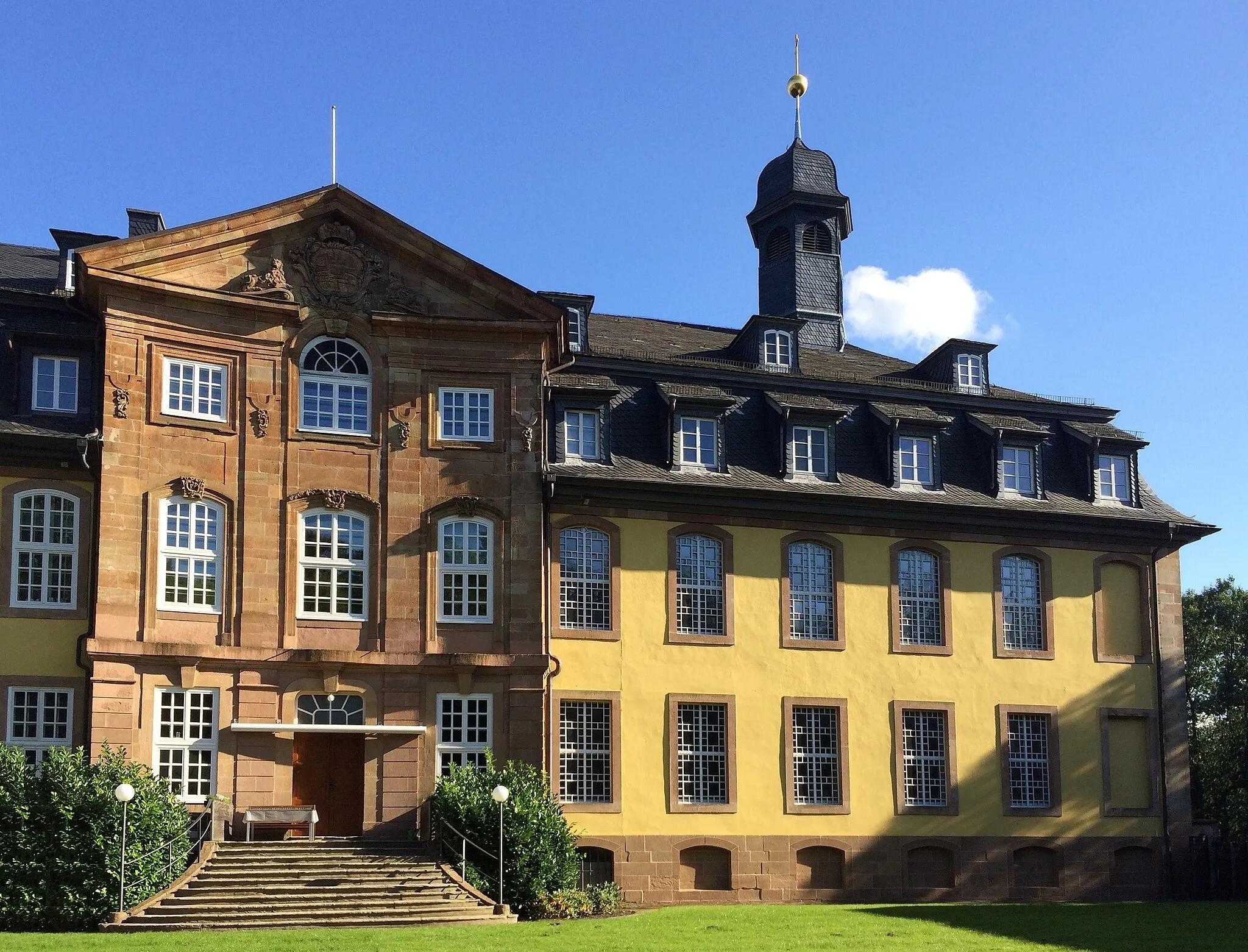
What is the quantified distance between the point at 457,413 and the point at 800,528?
824 centimetres

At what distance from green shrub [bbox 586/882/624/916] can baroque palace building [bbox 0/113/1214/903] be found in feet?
4.34

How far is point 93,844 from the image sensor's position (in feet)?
88.3

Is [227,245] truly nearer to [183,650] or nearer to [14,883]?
[183,650]

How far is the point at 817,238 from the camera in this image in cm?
4559

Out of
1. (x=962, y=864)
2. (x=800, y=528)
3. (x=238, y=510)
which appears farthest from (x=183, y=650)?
(x=962, y=864)

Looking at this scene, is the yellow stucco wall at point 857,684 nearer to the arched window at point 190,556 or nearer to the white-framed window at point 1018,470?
the white-framed window at point 1018,470

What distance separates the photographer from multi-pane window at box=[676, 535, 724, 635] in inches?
1371

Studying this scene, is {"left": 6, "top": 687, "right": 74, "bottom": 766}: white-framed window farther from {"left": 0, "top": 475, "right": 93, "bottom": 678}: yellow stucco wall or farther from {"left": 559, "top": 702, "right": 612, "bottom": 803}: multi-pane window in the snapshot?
{"left": 559, "top": 702, "right": 612, "bottom": 803}: multi-pane window

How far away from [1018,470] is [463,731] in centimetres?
1498

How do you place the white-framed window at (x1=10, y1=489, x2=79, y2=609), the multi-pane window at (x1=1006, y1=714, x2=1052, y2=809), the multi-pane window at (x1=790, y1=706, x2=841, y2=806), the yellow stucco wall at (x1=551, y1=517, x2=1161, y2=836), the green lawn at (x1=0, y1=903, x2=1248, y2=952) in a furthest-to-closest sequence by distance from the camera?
the multi-pane window at (x1=1006, y1=714, x2=1052, y2=809) → the multi-pane window at (x1=790, y1=706, x2=841, y2=806) → the yellow stucco wall at (x1=551, y1=517, x2=1161, y2=836) → the white-framed window at (x1=10, y1=489, x2=79, y2=609) → the green lawn at (x1=0, y1=903, x2=1248, y2=952)

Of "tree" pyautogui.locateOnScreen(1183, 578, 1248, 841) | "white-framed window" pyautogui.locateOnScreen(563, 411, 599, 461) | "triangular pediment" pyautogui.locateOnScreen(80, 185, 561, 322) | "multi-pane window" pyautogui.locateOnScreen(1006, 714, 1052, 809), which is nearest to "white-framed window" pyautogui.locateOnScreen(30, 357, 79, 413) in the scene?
"triangular pediment" pyautogui.locateOnScreen(80, 185, 561, 322)

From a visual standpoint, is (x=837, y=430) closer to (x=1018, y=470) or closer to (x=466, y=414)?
(x=1018, y=470)

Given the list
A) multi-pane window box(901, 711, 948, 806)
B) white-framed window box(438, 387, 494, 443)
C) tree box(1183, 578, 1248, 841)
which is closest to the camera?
white-framed window box(438, 387, 494, 443)

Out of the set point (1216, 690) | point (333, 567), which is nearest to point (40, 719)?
point (333, 567)
